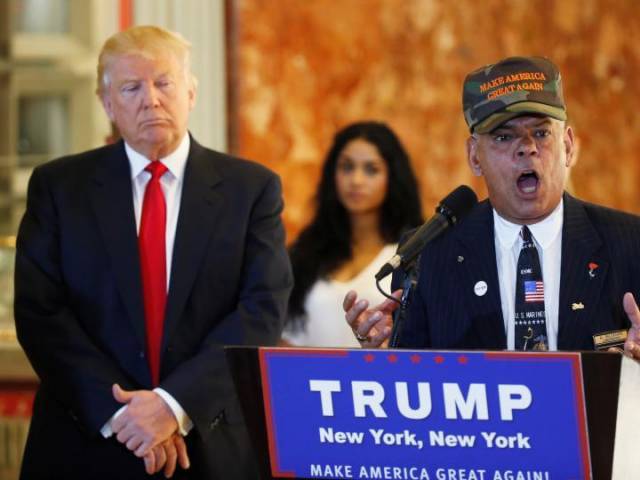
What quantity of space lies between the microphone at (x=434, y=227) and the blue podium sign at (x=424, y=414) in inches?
9.9

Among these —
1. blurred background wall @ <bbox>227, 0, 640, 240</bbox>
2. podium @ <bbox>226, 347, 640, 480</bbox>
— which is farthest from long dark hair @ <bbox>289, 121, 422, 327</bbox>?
podium @ <bbox>226, 347, 640, 480</bbox>

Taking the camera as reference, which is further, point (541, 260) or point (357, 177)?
point (357, 177)

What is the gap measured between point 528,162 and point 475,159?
0.19m

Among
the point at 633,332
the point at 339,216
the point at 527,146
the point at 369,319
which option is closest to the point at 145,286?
the point at 369,319

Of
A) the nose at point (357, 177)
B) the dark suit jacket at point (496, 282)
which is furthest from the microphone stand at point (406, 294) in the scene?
the nose at point (357, 177)

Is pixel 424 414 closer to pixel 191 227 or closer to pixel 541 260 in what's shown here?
pixel 541 260

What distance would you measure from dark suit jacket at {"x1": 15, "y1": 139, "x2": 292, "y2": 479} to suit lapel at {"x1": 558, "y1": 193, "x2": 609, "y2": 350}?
98 cm

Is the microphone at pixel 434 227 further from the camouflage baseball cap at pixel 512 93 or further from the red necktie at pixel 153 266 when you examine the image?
the red necktie at pixel 153 266

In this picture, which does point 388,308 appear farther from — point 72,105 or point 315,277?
point 72,105

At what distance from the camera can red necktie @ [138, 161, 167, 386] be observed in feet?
10.2

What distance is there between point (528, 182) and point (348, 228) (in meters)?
1.87

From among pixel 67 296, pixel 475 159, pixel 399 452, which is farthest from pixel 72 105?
pixel 399 452

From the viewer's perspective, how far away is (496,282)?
A: 2430 mm

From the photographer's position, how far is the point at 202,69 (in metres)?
4.81
